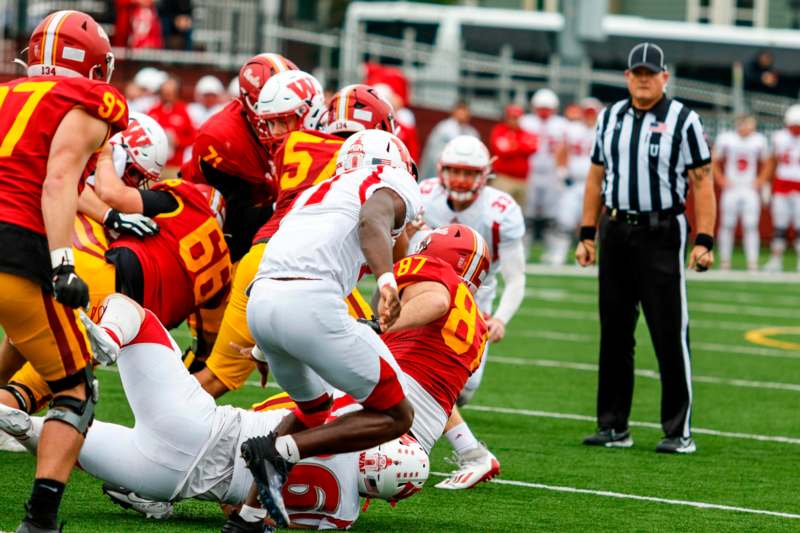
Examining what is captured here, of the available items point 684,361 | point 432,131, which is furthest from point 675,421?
point 432,131

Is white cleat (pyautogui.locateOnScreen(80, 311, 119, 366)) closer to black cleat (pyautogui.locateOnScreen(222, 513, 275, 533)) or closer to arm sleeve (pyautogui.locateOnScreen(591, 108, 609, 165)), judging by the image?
black cleat (pyautogui.locateOnScreen(222, 513, 275, 533))

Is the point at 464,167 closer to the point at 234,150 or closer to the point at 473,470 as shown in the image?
the point at 234,150

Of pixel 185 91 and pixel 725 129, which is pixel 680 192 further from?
pixel 725 129

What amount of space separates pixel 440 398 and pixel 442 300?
1.30 ft

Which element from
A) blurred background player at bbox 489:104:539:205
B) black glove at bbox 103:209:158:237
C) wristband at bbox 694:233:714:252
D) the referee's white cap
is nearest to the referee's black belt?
wristband at bbox 694:233:714:252

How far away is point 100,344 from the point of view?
16.2 ft

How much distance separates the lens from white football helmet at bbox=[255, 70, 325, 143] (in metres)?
7.18

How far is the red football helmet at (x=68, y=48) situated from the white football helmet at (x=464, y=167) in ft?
10.5

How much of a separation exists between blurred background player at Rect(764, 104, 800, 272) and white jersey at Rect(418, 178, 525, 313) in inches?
465

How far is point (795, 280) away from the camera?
1878 centimetres

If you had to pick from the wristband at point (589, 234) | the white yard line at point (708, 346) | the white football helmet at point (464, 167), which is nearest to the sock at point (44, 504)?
the white football helmet at point (464, 167)

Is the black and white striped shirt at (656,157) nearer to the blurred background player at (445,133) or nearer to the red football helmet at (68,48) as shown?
the red football helmet at (68,48)

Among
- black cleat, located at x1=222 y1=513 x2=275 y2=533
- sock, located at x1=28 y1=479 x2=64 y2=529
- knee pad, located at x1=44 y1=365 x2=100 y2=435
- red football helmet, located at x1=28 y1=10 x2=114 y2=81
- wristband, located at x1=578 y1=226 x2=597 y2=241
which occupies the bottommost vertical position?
black cleat, located at x1=222 y1=513 x2=275 y2=533

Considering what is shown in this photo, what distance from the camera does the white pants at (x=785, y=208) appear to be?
19766mm
